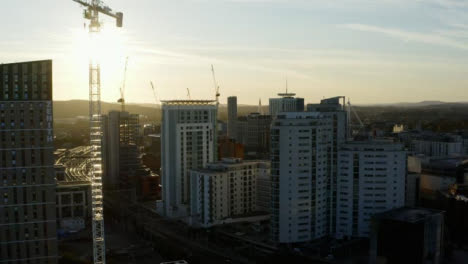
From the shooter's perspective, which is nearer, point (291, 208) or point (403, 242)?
point (403, 242)

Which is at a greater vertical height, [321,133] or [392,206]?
[321,133]

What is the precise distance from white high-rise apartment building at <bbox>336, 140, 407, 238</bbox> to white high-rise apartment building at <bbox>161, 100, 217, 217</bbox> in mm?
11439

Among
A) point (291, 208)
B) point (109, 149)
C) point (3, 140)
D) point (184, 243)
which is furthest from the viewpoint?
point (109, 149)

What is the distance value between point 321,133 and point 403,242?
7812 mm

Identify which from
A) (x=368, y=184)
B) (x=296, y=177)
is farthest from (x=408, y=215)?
(x=296, y=177)

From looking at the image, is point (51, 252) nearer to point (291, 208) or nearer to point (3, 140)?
point (3, 140)

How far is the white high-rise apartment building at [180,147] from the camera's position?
3512 centimetres

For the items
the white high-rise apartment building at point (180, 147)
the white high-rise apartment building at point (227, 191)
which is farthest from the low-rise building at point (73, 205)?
the white high-rise apartment building at point (227, 191)

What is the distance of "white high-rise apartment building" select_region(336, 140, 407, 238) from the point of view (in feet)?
93.2

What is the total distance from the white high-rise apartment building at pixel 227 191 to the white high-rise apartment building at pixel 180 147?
2.88 meters

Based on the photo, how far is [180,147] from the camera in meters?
35.3

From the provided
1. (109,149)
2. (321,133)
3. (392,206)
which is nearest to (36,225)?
(321,133)

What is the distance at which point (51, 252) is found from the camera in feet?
71.7

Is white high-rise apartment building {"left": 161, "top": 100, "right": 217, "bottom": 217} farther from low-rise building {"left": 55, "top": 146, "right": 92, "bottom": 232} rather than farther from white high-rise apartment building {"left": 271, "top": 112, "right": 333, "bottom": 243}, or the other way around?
white high-rise apartment building {"left": 271, "top": 112, "right": 333, "bottom": 243}
